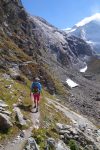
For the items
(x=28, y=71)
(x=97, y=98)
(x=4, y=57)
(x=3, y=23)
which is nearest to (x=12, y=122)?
(x=4, y=57)

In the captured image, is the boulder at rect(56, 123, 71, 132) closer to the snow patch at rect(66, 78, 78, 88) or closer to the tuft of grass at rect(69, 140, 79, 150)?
the tuft of grass at rect(69, 140, 79, 150)

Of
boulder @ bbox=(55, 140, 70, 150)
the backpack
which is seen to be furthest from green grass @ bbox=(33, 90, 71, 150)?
the backpack

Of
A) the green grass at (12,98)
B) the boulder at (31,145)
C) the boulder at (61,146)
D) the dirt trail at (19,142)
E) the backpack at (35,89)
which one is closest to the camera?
the dirt trail at (19,142)

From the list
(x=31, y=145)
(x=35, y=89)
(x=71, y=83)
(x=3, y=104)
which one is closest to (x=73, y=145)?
(x=31, y=145)

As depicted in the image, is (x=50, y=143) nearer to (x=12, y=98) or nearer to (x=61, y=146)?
(x=61, y=146)

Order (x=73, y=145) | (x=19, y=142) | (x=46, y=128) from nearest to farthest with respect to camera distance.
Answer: (x=19, y=142) → (x=73, y=145) → (x=46, y=128)

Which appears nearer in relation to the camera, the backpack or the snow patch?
the backpack

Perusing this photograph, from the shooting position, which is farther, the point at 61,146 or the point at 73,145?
the point at 73,145

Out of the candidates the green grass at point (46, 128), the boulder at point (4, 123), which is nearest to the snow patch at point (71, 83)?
the green grass at point (46, 128)

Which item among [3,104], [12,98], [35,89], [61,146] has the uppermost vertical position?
[35,89]

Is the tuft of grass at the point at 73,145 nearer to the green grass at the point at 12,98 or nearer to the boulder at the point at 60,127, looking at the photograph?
the boulder at the point at 60,127

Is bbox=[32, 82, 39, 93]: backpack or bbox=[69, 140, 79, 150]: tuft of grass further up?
bbox=[32, 82, 39, 93]: backpack

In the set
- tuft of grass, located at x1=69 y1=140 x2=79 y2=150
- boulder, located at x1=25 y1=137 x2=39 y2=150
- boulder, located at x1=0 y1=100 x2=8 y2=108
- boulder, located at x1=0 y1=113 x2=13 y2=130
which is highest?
boulder, located at x1=0 y1=100 x2=8 y2=108

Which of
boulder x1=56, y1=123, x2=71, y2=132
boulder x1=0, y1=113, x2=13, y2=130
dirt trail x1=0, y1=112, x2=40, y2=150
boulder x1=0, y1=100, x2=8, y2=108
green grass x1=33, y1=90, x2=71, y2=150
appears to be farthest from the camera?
boulder x1=56, y1=123, x2=71, y2=132
